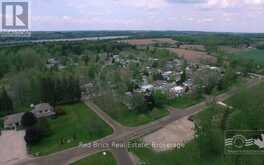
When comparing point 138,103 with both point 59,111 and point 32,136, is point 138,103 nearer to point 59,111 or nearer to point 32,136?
point 59,111

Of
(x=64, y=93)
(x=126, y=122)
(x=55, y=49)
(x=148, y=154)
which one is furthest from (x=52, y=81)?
(x=55, y=49)

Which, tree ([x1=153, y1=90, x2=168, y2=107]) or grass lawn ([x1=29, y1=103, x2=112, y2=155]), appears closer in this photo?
grass lawn ([x1=29, y1=103, x2=112, y2=155])

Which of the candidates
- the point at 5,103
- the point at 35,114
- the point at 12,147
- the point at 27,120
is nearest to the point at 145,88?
the point at 35,114

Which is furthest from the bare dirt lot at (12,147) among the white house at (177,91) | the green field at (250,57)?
the green field at (250,57)

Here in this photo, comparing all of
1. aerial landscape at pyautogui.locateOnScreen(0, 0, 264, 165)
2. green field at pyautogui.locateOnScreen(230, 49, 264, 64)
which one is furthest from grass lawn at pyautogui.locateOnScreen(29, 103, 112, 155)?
green field at pyautogui.locateOnScreen(230, 49, 264, 64)

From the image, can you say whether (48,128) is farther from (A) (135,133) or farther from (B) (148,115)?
(B) (148,115)

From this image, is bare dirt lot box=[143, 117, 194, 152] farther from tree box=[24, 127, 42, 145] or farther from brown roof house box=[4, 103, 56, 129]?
brown roof house box=[4, 103, 56, 129]
